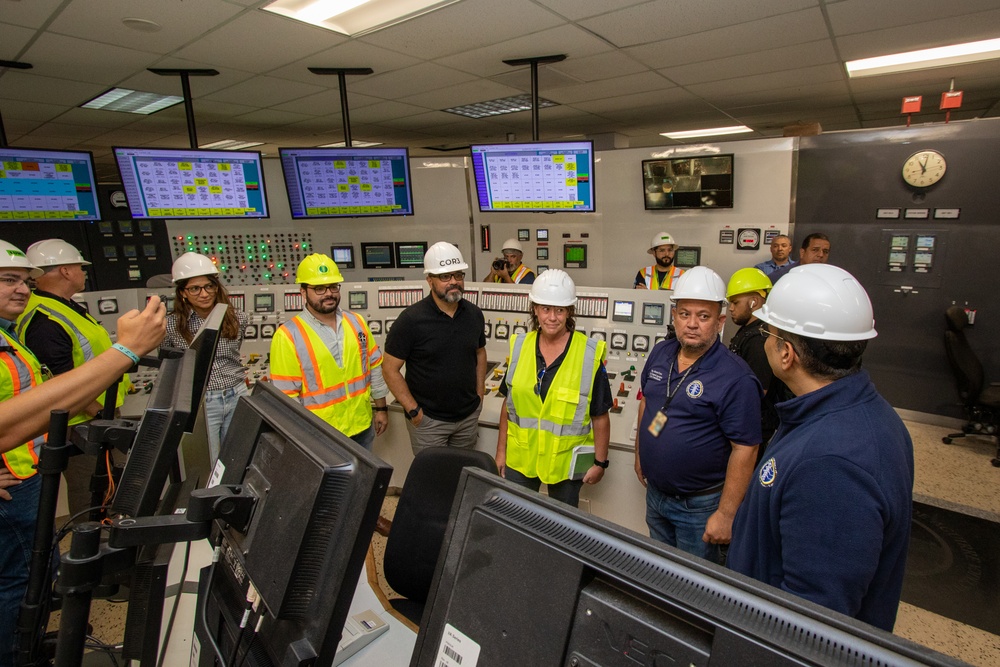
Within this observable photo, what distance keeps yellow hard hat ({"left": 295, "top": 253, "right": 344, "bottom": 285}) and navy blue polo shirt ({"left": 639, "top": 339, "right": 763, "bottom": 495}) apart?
65.8 inches

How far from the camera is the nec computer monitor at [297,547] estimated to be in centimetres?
67

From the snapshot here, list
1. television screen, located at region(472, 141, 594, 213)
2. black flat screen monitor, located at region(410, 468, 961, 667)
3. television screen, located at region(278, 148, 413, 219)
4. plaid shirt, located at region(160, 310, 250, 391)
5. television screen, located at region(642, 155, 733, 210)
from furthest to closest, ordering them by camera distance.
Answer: television screen, located at region(642, 155, 733, 210), television screen, located at region(278, 148, 413, 219), television screen, located at region(472, 141, 594, 213), plaid shirt, located at region(160, 310, 250, 391), black flat screen monitor, located at region(410, 468, 961, 667)

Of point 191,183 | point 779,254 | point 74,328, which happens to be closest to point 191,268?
point 74,328

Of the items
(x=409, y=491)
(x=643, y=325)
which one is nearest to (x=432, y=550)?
(x=409, y=491)


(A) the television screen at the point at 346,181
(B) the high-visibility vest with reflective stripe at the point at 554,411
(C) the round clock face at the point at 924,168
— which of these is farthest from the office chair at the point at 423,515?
(C) the round clock face at the point at 924,168

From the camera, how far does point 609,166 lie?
4926 millimetres

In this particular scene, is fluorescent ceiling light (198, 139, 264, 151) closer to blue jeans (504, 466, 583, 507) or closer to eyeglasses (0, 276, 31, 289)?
eyeglasses (0, 276, 31, 289)

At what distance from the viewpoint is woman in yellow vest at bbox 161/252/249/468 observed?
9.28 feet

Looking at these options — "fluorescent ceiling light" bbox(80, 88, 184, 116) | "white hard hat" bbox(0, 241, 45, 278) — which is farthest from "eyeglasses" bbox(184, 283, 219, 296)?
"fluorescent ceiling light" bbox(80, 88, 184, 116)

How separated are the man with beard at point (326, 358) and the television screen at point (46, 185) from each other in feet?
6.75

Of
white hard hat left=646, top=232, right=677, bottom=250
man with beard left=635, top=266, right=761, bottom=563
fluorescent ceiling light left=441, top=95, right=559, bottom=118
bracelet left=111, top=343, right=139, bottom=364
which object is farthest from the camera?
fluorescent ceiling light left=441, top=95, right=559, bottom=118

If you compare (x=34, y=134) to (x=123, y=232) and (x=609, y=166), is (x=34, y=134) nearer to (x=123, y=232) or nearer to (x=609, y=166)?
(x=123, y=232)

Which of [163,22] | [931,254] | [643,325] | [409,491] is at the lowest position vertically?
[409,491]

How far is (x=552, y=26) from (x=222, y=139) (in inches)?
213
